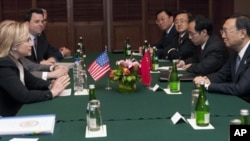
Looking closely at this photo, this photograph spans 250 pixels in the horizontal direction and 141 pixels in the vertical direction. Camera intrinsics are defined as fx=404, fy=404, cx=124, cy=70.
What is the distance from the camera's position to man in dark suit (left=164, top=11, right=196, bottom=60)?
16.4 feet

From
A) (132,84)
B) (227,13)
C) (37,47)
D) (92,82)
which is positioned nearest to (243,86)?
(132,84)

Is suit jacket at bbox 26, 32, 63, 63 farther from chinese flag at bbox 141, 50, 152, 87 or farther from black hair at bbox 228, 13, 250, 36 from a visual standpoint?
black hair at bbox 228, 13, 250, 36

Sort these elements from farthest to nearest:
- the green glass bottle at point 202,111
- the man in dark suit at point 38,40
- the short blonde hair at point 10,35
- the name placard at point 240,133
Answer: the man in dark suit at point 38,40 → the short blonde hair at point 10,35 → the green glass bottle at point 202,111 → the name placard at point 240,133

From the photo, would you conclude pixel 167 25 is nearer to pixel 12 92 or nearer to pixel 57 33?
pixel 57 33

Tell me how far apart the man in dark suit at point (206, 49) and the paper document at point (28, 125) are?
2.08m

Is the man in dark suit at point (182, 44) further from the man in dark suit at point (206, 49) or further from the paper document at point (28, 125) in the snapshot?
the paper document at point (28, 125)

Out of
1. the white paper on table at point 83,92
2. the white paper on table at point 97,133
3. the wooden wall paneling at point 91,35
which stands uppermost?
the wooden wall paneling at point 91,35

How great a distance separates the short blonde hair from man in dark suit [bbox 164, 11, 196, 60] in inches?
94.5

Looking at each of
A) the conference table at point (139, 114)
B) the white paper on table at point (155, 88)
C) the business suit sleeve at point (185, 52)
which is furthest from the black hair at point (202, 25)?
the white paper on table at point (155, 88)

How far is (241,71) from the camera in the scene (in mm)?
3180

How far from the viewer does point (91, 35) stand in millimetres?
8039

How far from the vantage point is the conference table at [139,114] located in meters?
1.98

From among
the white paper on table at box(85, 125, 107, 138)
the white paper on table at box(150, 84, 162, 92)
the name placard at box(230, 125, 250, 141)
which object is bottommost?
the white paper on table at box(85, 125, 107, 138)

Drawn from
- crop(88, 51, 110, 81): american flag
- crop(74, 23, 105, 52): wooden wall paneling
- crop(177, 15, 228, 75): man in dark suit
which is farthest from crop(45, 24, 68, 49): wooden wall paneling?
crop(88, 51, 110, 81): american flag
